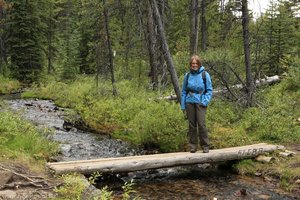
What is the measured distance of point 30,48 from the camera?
34969 millimetres

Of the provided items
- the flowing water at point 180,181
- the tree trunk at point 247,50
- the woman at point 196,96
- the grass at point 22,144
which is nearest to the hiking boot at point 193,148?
the woman at point 196,96

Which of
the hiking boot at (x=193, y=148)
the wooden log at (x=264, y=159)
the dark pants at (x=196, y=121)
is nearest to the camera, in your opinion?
the dark pants at (x=196, y=121)

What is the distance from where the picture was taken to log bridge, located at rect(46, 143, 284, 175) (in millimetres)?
8073

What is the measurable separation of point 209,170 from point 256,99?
5.35 meters

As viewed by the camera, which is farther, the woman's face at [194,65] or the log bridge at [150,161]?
the woman's face at [194,65]

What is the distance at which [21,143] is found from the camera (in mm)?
9398

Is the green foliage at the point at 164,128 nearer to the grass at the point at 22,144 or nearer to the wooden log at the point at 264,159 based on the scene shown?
the wooden log at the point at 264,159

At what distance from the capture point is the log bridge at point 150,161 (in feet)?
26.5

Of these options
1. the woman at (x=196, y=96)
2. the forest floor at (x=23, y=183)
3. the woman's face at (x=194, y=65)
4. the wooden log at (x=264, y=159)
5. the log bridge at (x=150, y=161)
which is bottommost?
the wooden log at (x=264, y=159)

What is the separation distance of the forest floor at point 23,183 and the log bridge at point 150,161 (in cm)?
50

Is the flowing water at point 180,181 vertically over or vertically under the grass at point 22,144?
under

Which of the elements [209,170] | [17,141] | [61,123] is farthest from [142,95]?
[17,141]

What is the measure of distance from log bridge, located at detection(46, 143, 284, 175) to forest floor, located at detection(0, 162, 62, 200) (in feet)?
1.64

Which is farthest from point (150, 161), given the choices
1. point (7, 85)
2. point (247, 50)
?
point (7, 85)
